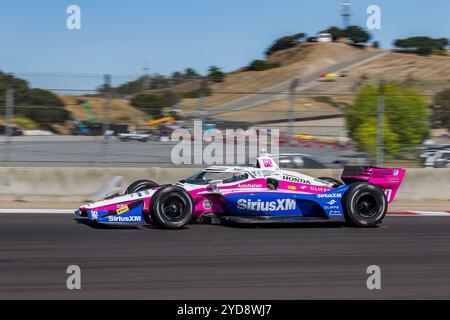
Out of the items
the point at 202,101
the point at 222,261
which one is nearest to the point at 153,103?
the point at 202,101

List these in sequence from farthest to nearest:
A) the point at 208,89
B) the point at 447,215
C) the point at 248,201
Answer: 1. the point at 208,89
2. the point at 447,215
3. the point at 248,201

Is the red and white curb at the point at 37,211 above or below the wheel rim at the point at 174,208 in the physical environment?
below

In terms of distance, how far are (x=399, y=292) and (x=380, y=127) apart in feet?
26.5

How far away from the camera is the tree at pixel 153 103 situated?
14406 mm

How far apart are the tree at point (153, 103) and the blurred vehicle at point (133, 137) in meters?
0.48

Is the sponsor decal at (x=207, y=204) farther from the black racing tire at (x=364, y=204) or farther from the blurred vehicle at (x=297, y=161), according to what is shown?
the blurred vehicle at (x=297, y=161)

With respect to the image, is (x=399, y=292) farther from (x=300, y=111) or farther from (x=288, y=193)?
(x=300, y=111)

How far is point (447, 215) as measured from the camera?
12648 mm

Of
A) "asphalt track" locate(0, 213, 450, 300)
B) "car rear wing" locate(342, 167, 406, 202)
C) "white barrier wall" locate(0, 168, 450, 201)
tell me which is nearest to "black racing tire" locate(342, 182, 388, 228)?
"asphalt track" locate(0, 213, 450, 300)

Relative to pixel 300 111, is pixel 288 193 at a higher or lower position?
lower

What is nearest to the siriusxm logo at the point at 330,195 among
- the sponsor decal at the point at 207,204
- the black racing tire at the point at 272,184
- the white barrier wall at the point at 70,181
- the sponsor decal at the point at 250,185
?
the black racing tire at the point at 272,184

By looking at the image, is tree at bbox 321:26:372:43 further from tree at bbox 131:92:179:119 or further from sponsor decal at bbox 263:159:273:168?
sponsor decal at bbox 263:159:273:168

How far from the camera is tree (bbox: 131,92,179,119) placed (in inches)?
567
